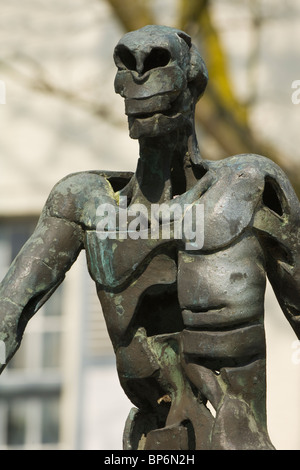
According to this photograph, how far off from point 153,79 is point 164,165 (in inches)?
9.1

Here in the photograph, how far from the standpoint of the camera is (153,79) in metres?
3.03

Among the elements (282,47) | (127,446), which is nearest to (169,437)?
(127,446)

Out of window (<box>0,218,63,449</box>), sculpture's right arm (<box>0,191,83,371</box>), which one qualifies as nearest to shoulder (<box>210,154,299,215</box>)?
sculpture's right arm (<box>0,191,83,371</box>)

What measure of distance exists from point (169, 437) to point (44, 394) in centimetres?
590

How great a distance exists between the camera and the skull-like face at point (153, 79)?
9.95 ft

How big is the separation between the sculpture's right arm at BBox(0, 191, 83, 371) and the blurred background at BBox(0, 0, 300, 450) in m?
5.00
